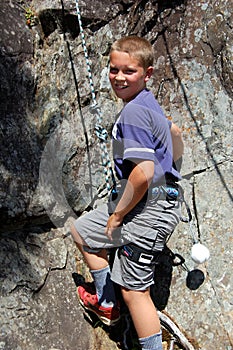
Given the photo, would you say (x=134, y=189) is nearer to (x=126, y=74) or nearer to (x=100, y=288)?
(x=126, y=74)

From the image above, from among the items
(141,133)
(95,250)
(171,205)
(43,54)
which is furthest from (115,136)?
(43,54)

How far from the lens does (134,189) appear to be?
3.15 metres

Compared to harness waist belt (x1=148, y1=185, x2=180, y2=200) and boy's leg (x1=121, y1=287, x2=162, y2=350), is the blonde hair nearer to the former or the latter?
harness waist belt (x1=148, y1=185, x2=180, y2=200)

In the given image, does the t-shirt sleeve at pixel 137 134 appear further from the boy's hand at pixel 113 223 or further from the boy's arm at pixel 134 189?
the boy's hand at pixel 113 223

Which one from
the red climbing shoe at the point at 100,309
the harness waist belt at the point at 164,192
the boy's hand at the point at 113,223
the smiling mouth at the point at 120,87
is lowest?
the red climbing shoe at the point at 100,309

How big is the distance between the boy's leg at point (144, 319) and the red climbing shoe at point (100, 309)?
1.02 ft

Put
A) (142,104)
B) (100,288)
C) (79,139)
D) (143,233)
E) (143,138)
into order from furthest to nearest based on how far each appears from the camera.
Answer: (79,139) → (100,288) → (143,233) → (142,104) → (143,138)

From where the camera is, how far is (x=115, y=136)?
330 centimetres

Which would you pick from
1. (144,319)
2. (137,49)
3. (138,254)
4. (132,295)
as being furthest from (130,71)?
(144,319)

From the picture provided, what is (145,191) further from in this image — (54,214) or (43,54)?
(43,54)

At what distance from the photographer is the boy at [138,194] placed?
312 centimetres

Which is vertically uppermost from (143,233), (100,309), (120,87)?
(120,87)

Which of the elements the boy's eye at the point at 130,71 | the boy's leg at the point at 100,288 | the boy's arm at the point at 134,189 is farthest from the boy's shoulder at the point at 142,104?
the boy's leg at the point at 100,288

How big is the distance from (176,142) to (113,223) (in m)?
0.77
